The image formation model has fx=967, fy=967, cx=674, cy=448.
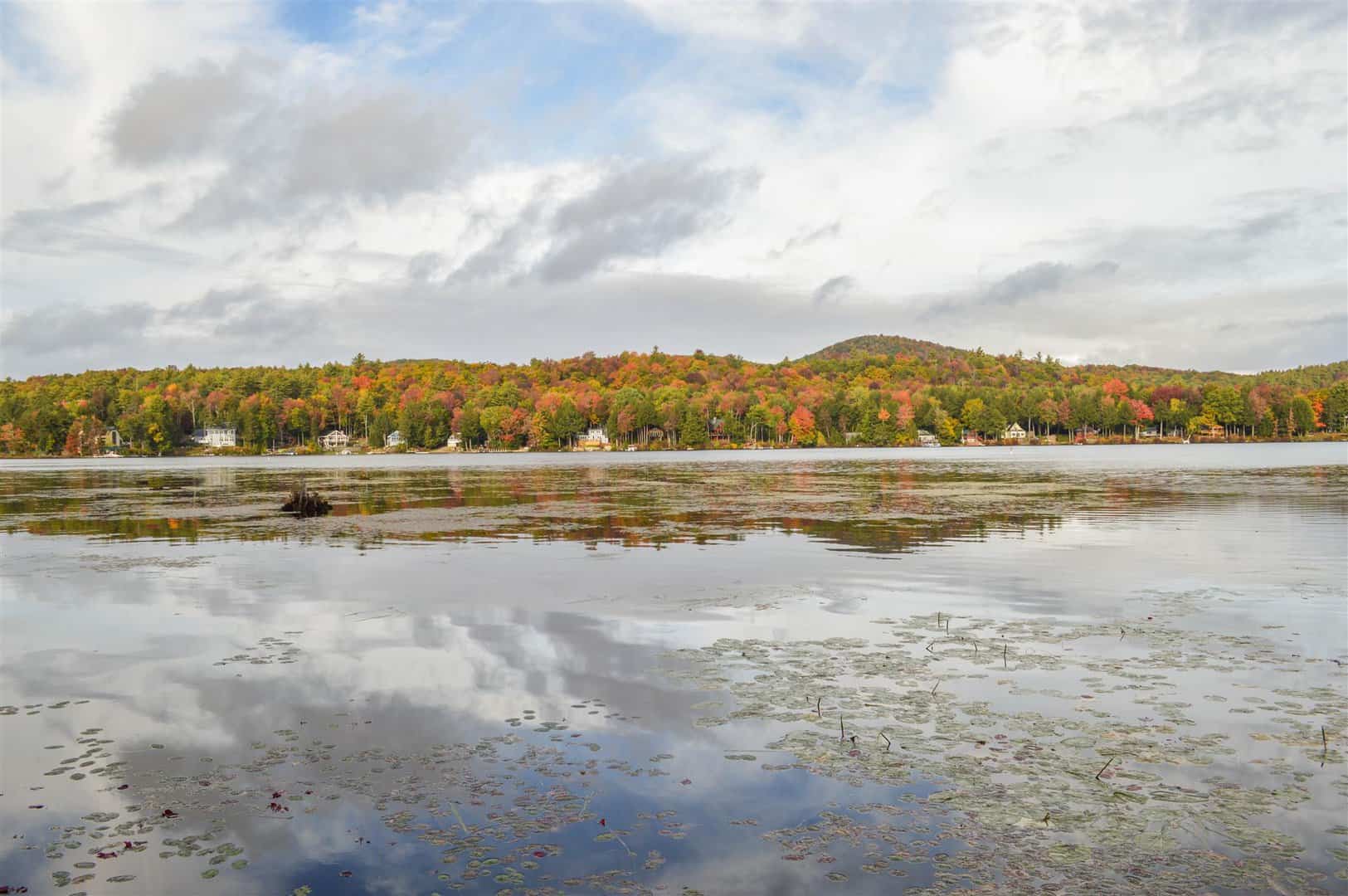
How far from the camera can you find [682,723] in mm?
9453

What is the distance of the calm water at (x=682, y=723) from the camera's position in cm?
648

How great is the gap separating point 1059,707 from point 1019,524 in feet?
68.1

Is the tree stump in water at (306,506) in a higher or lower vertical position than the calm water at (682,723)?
higher

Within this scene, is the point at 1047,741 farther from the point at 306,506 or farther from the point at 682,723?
the point at 306,506

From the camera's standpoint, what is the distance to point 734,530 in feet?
95.5

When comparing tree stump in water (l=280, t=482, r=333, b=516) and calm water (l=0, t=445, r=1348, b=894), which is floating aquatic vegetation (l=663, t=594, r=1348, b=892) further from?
tree stump in water (l=280, t=482, r=333, b=516)

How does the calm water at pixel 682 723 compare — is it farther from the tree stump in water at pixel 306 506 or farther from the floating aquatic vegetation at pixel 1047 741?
the tree stump in water at pixel 306 506

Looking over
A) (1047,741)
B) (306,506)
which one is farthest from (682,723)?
(306,506)

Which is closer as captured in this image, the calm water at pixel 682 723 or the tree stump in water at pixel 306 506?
the calm water at pixel 682 723

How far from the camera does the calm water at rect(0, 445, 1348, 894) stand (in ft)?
21.3

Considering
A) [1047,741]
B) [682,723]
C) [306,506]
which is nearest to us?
[1047,741]

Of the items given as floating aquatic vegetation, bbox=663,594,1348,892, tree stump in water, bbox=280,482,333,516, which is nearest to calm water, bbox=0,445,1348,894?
floating aquatic vegetation, bbox=663,594,1348,892

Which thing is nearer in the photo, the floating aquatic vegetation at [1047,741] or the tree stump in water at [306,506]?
the floating aquatic vegetation at [1047,741]

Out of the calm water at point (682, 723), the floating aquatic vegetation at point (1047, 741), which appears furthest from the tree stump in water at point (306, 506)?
the floating aquatic vegetation at point (1047, 741)
